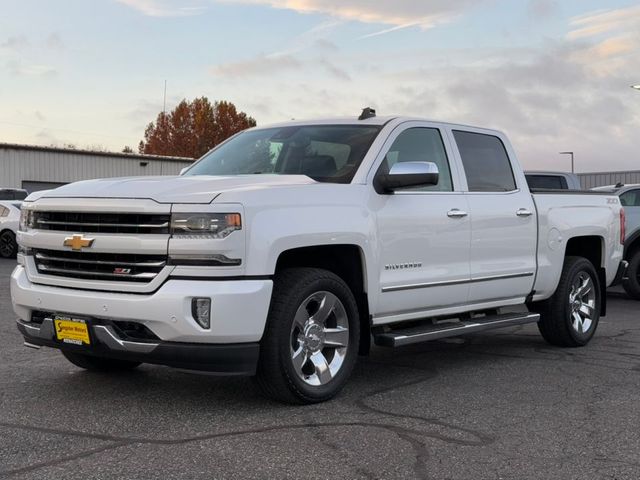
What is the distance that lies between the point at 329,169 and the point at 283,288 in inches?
47.6

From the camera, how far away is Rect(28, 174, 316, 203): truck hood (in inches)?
191

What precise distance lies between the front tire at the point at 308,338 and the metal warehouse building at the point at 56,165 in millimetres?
35913

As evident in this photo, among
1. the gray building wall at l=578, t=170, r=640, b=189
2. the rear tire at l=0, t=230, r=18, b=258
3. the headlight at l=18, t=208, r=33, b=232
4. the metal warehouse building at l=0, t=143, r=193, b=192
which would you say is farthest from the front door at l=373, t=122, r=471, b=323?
the metal warehouse building at l=0, t=143, r=193, b=192

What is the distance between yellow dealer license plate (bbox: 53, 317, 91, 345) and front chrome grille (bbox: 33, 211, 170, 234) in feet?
1.87

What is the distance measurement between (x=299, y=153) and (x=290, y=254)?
1158 millimetres

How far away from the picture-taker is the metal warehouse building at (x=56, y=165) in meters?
38.7

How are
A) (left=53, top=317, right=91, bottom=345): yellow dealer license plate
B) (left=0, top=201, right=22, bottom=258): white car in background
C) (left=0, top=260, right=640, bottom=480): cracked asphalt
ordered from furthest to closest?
(left=0, top=201, right=22, bottom=258): white car in background < (left=53, top=317, right=91, bottom=345): yellow dealer license plate < (left=0, top=260, right=640, bottom=480): cracked asphalt

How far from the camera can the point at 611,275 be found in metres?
8.59

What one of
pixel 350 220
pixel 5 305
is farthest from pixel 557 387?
pixel 5 305

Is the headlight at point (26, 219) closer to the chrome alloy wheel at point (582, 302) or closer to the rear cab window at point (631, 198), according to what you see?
the chrome alloy wheel at point (582, 302)

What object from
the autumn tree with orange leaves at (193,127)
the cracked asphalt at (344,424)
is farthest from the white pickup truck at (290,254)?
the autumn tree with orange leaves at (193,127)

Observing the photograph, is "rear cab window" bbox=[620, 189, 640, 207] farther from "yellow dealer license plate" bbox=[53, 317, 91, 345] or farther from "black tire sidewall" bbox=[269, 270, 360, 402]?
"yellow dealer license plate" bbox=[53, 317, 91, 345]

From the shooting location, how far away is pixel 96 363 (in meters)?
6.09

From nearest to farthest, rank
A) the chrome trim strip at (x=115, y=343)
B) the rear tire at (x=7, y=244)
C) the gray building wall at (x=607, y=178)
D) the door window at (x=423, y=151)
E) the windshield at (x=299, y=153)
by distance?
the chrome trim strip at (x=115, y=343), the windshield at (x=299, y=153), the door window at (x=423, y=151), the rear tire at (x=7, y=244), the gray building wall at (x=607, y=178)
